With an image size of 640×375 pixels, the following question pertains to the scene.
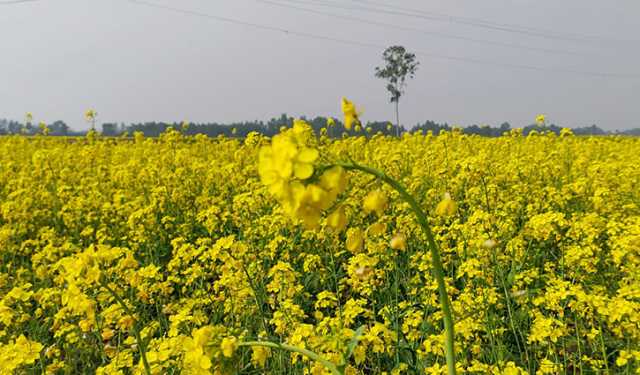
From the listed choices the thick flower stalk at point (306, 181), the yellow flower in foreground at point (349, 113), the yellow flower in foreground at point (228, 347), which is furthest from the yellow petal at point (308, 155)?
the yellow flower in foreground at point (228, 347)

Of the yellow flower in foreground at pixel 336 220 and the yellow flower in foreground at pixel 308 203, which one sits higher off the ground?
the yellow flower in foreground at pixel 308 203

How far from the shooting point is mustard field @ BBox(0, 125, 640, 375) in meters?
1.00

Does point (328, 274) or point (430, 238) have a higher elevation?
point (430, 238)

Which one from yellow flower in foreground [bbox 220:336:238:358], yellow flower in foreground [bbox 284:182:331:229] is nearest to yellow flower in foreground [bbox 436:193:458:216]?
yellow flower in foreground [bbox 284:182:331:229]

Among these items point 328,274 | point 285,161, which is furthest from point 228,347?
point 328,274

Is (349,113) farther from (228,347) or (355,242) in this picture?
(228,347)

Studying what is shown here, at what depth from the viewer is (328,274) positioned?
10.5ft

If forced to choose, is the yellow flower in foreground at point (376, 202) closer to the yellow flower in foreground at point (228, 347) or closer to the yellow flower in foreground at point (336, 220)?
the yellow flower in foreground at point (336, 220)

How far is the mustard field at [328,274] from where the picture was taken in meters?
1.00

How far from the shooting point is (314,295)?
3287mm

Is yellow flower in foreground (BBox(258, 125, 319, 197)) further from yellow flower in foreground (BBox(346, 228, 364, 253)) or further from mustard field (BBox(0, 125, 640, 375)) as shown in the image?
yellow flower in foreground (BBox(346, 228, 364, 253))

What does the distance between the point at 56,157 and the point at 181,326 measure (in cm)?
657

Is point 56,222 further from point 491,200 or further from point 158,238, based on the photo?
point 491,200

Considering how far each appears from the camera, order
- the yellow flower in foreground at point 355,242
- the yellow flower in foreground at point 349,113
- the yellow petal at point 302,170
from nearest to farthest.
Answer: the yellow petal at point 302,170 < the yellow flower in foreground at point 355,242 < the yellow flower in foreground at point 349,113
